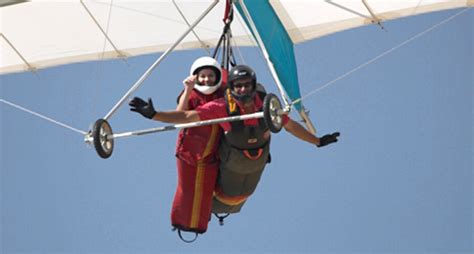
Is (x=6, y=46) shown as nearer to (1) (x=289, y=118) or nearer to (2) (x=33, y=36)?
(2) (x=33, y=36)

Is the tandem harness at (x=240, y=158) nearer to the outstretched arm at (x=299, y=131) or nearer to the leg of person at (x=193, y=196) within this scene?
the leg of person at (x=193, y=196)

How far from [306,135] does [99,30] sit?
5386mm

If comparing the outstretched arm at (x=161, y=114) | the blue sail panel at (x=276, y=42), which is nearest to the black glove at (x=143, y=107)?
the outstretched arm at (x=161, y=114)

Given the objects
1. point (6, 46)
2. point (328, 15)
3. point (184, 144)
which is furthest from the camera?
point (6, 46)

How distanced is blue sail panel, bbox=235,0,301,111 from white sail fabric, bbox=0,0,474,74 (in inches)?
62.2

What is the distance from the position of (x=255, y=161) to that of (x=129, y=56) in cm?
559

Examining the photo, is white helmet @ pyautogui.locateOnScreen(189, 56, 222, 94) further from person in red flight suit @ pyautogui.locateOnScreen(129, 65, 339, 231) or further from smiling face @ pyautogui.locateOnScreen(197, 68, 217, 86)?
person in red flight suit @ pyautogui.locateOnScreen(129, 65, 339, 231)

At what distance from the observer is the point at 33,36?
64.6 feet

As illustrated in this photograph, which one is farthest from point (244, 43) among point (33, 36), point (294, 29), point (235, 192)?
A: point (235, 192)

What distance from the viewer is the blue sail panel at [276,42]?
53.2ft

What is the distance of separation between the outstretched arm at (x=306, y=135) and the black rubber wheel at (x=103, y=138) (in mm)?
2004

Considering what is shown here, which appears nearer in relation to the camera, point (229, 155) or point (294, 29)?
point (229, 155)

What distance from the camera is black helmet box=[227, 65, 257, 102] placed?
13992 mm

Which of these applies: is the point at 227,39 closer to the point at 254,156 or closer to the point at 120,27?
the point at 254,156
